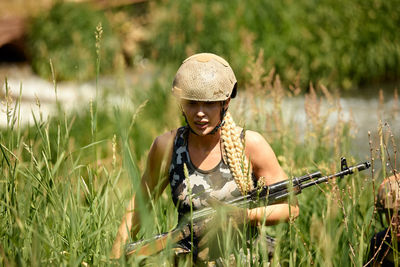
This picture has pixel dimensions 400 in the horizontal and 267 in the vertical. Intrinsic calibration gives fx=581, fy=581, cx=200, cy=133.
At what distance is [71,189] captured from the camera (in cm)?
223

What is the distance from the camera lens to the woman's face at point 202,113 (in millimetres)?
2270

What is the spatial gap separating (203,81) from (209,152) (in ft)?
1.11

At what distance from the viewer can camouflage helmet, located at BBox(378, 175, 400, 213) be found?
7.42ft

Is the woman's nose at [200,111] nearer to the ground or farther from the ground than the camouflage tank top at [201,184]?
farther from the ground

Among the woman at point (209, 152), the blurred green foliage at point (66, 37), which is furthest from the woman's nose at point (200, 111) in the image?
the blurred green foliage at point (66, 37)

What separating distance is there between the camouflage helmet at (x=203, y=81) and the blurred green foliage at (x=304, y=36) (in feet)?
15.3

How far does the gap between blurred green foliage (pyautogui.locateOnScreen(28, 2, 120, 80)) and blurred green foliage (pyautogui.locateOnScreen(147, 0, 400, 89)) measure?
1095 mm

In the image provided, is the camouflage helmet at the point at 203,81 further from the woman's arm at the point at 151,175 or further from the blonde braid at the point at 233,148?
the woman's arm at the point at 151,175

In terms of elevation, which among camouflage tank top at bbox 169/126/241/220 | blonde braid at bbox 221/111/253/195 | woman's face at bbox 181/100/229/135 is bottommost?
camouflage tank top at bbox 169/126/241/220

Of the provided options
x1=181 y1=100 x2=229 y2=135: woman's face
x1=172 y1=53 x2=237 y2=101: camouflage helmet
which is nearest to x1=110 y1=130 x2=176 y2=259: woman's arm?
x1=181 y1=100 x2=229 y2=135: woman's face

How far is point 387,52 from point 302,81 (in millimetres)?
1264

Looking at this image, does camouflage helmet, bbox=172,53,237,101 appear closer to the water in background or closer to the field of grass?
the field of grass

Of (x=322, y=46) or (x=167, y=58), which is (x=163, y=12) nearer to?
(x=167, y=58)

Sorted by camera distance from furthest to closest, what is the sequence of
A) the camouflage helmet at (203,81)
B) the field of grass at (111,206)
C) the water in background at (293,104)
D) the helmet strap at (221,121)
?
the water in background at (293,104), the helmet strap at (221,121), the camouflage helmet at (203,81), the field of grass at (111,206)
